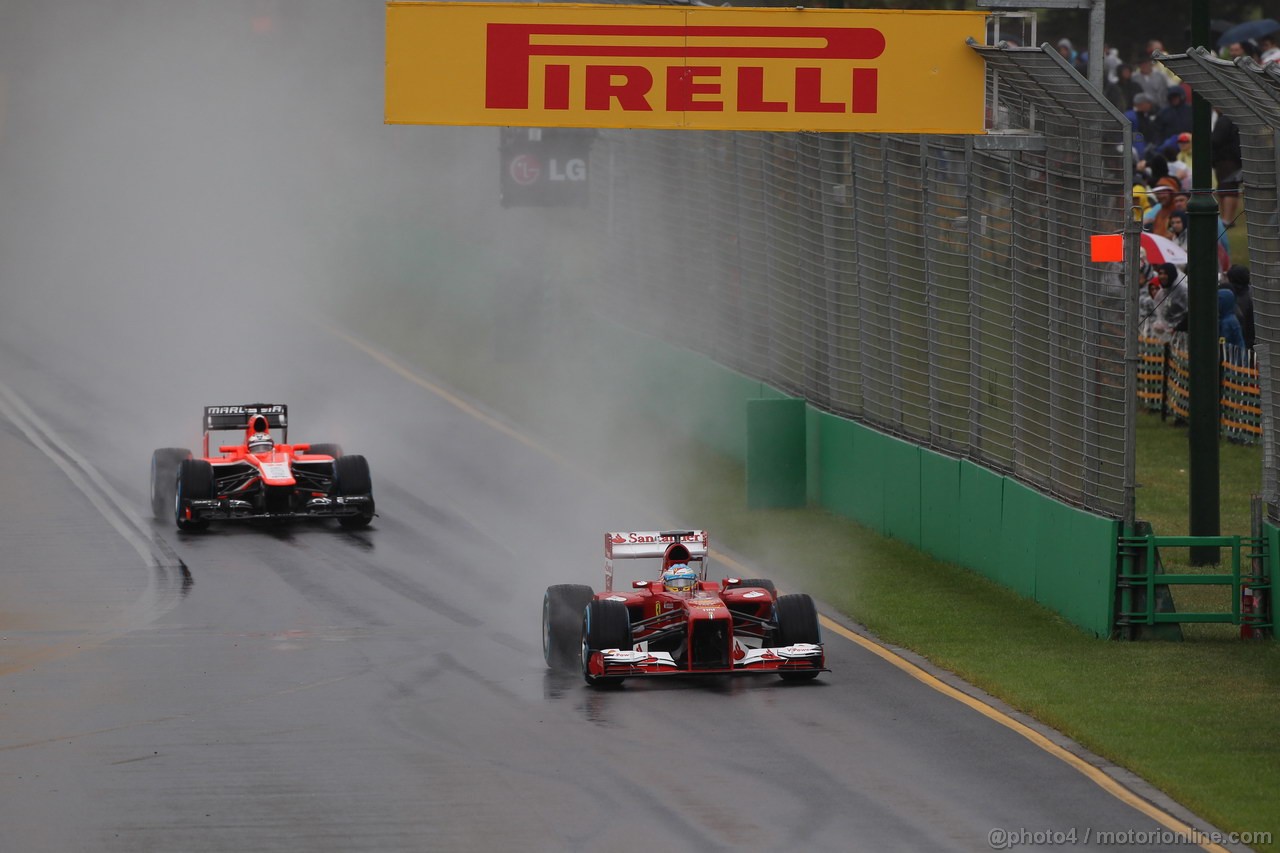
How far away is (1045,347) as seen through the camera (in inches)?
760

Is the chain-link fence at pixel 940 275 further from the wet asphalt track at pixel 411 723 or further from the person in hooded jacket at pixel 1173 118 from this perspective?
the person in hooded jacket at pixel 1173 118

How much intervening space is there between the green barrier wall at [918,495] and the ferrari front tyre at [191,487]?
5955 mm

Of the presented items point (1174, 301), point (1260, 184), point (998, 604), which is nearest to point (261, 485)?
point (998, 604)

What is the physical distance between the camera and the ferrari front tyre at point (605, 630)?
15766mm

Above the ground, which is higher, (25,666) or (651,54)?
(651,54)

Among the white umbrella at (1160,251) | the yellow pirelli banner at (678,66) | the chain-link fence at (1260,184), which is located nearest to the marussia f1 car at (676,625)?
the yellow pirelli banner at (678,66)

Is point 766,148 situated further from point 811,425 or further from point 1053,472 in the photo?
point 1053,472

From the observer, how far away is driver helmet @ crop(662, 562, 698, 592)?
53.4ft

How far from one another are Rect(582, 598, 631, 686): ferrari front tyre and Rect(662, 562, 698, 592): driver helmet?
1.83 ft

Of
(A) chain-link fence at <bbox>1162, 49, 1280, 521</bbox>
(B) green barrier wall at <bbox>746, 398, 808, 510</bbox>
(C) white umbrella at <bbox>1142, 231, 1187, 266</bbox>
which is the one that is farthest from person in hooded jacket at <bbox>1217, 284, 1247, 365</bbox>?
(A) chain-link fence at <bbox>1162, 49, 1280, 521</bbox>

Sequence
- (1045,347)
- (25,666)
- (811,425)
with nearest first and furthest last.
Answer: (25,666) → (1045,347) → (811,425)

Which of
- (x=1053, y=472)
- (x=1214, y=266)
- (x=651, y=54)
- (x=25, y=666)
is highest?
(x=651, y=54)

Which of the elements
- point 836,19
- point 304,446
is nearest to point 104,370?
point 304,446

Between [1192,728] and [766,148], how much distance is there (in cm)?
1451
